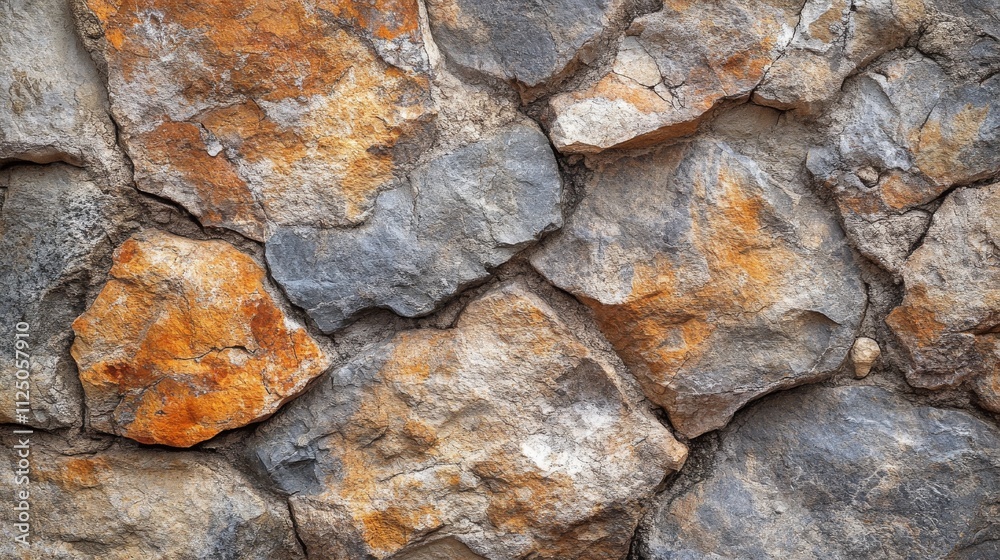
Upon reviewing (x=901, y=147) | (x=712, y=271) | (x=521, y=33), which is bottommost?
(x=712, y=271)

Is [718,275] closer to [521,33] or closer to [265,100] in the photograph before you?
[521,33]

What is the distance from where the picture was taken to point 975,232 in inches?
45.8

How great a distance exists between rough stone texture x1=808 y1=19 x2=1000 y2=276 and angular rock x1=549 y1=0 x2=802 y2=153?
0.17 meters

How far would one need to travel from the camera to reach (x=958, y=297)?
1164mm

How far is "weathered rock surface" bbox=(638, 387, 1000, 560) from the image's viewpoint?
3.93ft


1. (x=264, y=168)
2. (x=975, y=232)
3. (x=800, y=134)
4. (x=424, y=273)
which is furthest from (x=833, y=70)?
(x=264, y=168)

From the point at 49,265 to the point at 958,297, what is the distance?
1.40 meters

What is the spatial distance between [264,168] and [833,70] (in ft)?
2.95

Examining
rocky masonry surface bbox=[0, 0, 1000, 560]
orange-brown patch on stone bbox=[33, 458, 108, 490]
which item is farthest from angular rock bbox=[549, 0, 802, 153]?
orange-brown patch on stone bbox=[33, 458, 108, 490]

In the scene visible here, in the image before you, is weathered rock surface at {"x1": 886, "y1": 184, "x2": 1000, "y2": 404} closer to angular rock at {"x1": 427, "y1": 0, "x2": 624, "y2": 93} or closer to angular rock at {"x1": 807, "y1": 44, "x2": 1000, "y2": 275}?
angular rock at {"x1": 807, "y1": 44, "x2": 1000, "y2": 275}

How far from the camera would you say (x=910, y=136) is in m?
1.18

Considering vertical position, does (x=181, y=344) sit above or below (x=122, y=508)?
above
